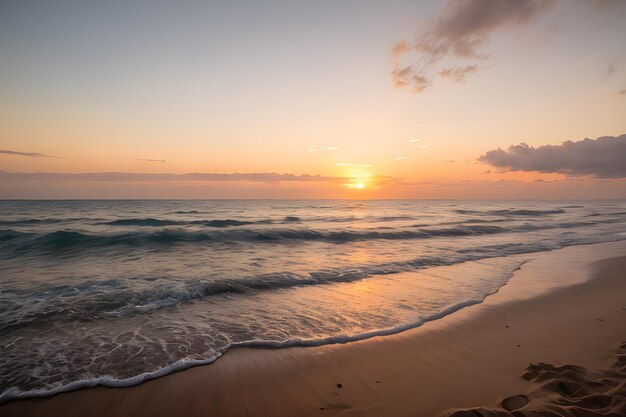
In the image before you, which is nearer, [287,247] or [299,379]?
→ [299,379]

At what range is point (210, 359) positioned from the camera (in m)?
4.97

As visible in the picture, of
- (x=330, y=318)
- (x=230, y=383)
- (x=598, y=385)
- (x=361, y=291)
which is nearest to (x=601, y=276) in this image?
(x=361, y=291)

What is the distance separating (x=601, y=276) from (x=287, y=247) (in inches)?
539

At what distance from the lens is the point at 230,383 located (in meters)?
4.37

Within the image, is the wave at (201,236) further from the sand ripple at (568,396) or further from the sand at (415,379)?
the sand ripple at (568,396)

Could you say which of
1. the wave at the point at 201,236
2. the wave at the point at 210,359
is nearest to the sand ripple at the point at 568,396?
the wave at the point at 210,359

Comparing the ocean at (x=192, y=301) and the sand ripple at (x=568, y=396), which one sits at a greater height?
the sand ripple at (x=568, y=396)

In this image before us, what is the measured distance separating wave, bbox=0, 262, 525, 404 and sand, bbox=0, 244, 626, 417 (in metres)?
0.11

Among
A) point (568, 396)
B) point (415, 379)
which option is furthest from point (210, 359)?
point (568, 396)

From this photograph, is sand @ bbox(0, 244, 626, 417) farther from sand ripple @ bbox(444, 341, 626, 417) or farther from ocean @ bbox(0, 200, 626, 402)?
ocean @ bbox(0, 200, 626, 402)

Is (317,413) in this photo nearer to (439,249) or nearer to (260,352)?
(260,352)

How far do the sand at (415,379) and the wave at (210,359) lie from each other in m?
0.11

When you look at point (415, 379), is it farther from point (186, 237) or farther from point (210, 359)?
point (186, 237)

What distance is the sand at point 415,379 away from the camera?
3650 mm
